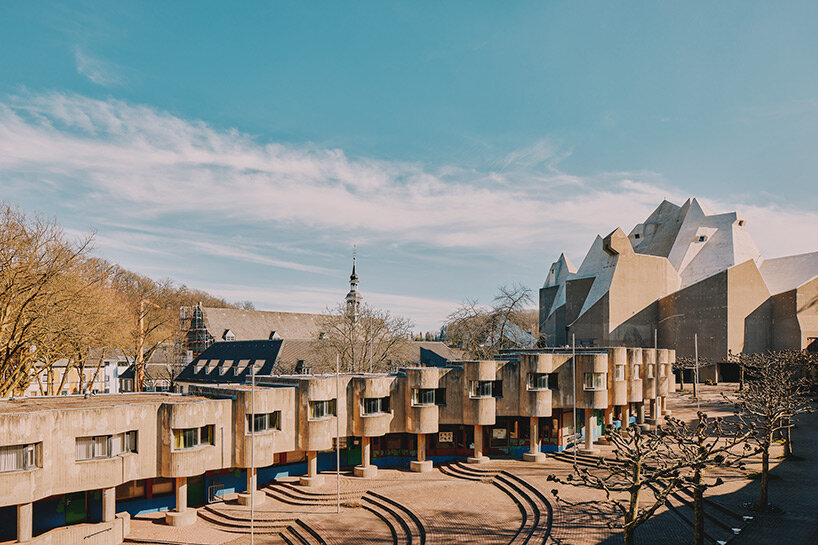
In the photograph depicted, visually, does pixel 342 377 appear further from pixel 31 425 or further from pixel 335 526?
pixel 31 425

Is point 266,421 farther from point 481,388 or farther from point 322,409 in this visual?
point 481,388

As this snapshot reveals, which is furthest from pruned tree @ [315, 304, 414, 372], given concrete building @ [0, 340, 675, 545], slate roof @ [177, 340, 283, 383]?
concrete building @ [0, 340, 675, 545]

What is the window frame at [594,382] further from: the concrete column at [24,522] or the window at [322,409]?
the concrete column at [24,522]

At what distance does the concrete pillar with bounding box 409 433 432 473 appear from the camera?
119 feet

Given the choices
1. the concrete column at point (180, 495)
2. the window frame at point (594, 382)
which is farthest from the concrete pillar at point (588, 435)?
the concrete column at point (180, 495)

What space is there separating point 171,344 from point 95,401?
5424cm

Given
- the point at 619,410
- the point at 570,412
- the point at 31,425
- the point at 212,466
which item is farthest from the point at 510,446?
the point at 31,425

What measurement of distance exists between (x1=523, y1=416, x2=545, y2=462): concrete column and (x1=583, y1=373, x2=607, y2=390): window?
4526mm

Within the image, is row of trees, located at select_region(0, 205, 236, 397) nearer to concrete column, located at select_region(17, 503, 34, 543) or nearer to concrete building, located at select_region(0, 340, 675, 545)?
concrete building, located at select_region(0, 340, 675, 545)

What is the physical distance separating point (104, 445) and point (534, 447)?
27.2 m

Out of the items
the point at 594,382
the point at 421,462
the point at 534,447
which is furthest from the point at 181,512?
the point at 594,382

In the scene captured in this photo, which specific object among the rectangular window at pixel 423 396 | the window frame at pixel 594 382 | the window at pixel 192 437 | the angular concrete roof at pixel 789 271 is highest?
the angular concrete roof at pixel 789 271

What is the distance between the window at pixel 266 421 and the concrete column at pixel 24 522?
10.2m

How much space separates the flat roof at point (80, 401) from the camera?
25.9m
